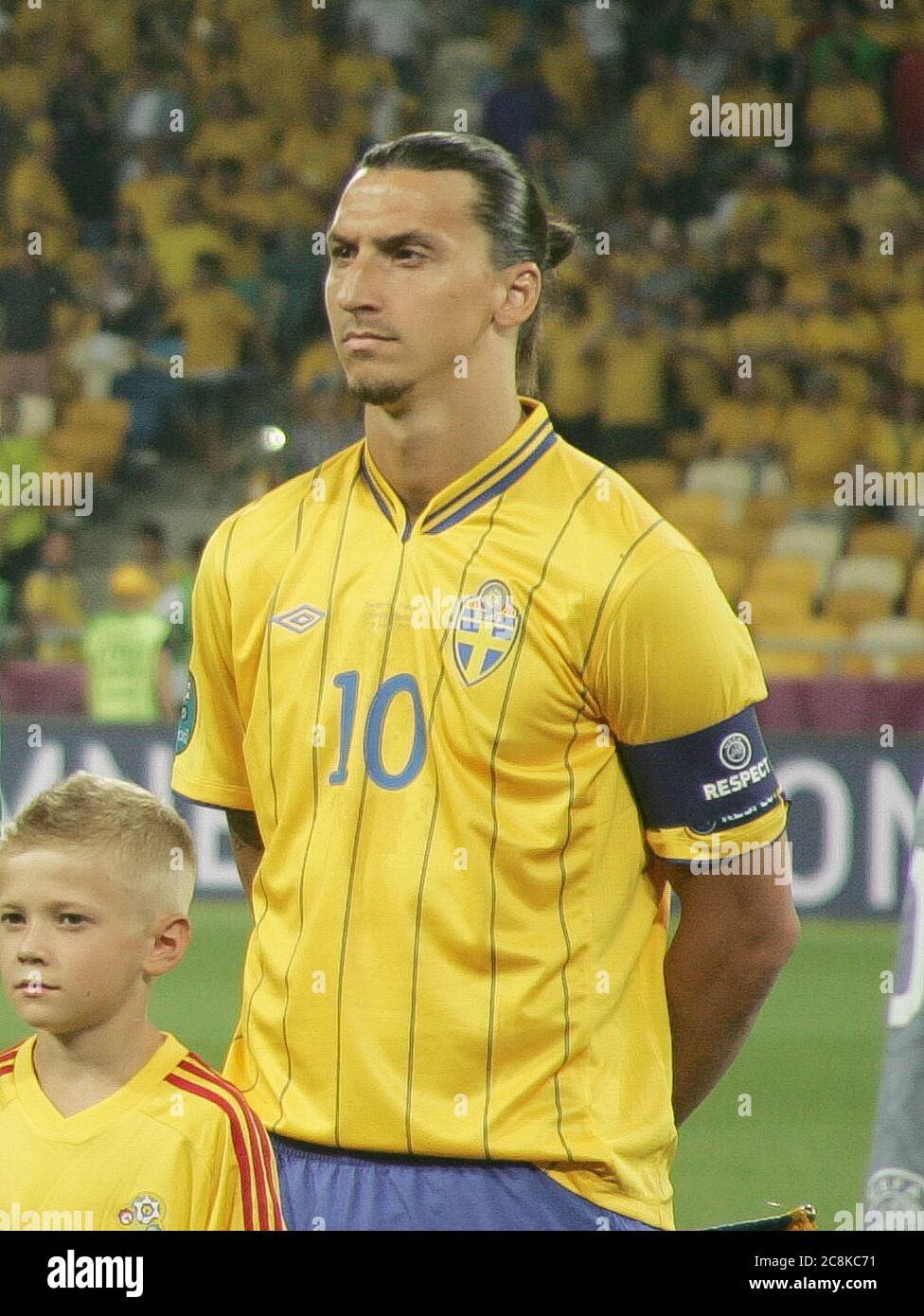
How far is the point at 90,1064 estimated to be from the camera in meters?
2.20

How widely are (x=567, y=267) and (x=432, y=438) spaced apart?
8947mm

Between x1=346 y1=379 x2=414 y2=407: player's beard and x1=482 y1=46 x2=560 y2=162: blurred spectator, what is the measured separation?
11.7m

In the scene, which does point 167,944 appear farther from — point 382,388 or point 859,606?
point 859,606

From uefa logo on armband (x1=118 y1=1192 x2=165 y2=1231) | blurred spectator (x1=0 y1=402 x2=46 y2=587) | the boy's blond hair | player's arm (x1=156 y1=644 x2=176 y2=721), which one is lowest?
uefa logo on armband (x1=118 y1=1192 x2=165 y2=1231)

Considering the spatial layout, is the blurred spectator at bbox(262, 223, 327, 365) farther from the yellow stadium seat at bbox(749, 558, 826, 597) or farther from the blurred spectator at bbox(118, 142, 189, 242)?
the yellow stadium seat at bbox(749, 558, 826, 597)

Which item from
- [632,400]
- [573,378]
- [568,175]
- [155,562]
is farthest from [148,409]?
[568,175]

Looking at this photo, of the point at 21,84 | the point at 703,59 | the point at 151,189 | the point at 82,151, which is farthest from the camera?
the point at 21,84

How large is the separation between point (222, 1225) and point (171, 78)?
44.6 ft

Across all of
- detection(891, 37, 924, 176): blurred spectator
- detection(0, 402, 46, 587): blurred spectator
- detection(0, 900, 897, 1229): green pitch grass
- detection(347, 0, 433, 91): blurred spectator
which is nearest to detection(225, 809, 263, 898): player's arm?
detection(0, 900, 897, 1229): green pitch grass

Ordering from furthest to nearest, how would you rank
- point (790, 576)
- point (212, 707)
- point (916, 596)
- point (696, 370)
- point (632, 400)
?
point (696, 370) → point (632, 400) → point (790, 576) → point (916, 596) → point (212, 707)

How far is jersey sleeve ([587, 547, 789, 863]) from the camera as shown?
7.38 ft

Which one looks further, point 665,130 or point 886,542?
point 665,130

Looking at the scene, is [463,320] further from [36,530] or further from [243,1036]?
[36,530]

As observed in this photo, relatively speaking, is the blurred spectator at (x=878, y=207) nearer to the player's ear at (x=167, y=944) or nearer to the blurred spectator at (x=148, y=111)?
the blurred spectator at (x=148, y=111)
